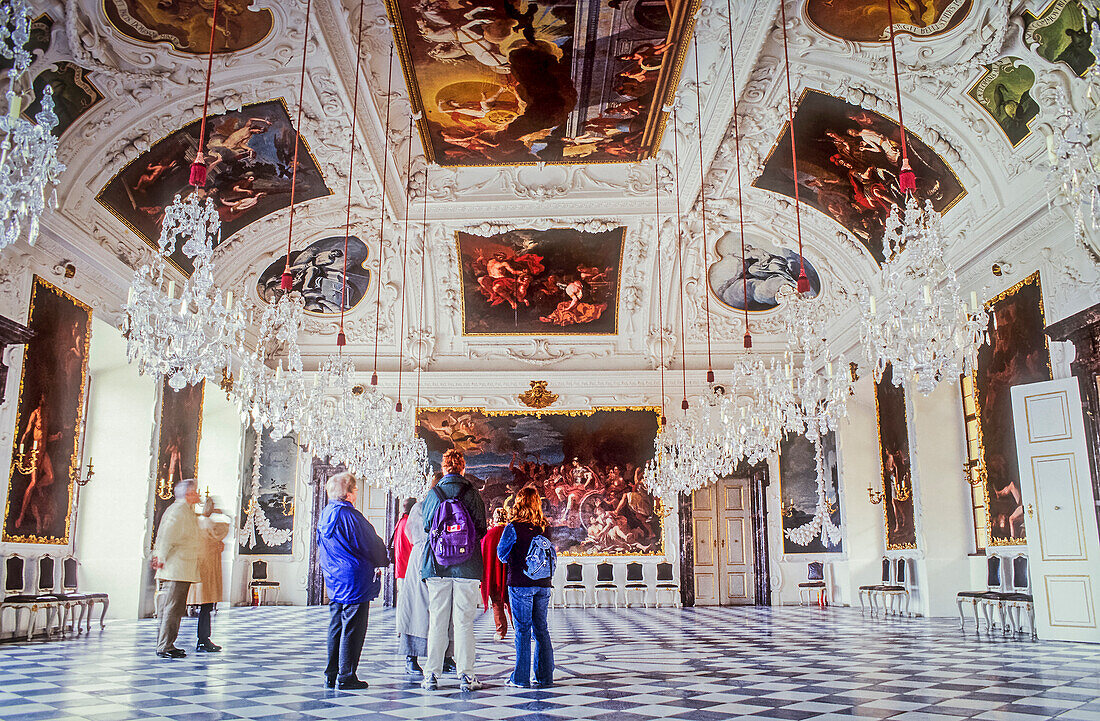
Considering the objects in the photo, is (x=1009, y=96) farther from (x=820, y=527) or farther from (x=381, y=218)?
(x=820, y=527)

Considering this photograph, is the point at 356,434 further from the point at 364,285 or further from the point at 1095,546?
the point at 1095,546

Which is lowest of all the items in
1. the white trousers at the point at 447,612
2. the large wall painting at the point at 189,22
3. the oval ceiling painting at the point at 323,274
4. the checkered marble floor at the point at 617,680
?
the checkered marble floor at the point at 617,680

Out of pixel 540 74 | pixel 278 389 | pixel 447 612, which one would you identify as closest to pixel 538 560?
pixel 447 612

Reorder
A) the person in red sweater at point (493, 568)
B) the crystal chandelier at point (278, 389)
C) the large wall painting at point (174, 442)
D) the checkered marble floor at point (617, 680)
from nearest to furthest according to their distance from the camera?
1. the checkered marble floor at point (617, 680)
2. the person in red sweater at point (493, 568)
3. the crystal chandelier at point (278, 389)
4. the large wall painting at point (174, 442)

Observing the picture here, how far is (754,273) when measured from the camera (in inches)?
736

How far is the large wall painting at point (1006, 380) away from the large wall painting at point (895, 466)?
212 centimetres

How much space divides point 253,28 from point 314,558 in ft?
42.1

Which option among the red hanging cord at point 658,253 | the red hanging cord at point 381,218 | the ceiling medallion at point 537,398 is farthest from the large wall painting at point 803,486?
the red hanging cord at point 381,218

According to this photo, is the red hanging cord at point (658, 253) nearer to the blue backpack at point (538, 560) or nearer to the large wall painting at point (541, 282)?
the large wall painting at point (541, 282)

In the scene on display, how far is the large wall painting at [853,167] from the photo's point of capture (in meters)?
12.0

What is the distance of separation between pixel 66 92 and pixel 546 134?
6808 millimetres

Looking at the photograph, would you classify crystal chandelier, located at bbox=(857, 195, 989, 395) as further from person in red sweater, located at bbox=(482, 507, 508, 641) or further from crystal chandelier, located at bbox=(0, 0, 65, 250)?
crystal chandelier, located at bbox=(0, 0, 65, 250)

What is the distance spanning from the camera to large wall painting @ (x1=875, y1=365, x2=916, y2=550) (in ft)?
49.4

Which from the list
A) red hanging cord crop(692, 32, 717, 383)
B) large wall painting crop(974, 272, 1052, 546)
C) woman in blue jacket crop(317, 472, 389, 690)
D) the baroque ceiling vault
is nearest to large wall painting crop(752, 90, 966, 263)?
the baroque ceiling vault
